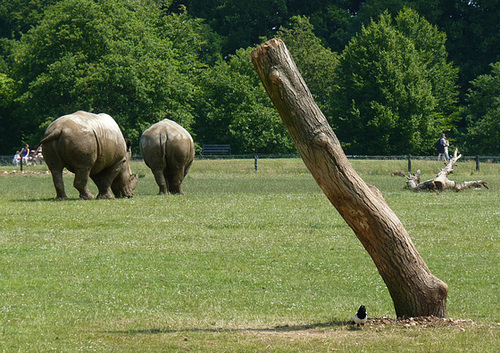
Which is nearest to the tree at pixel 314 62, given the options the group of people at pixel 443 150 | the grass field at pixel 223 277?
the group of people at pixel 443 150

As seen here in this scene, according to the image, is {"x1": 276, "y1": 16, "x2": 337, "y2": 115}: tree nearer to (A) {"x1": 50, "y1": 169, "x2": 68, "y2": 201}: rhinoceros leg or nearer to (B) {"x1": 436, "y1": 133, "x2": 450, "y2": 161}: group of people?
(B) {"x1": 436, "y1": 133, "x2": 450, "y2": 161}: group of people

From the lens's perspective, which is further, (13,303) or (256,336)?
(13,303)

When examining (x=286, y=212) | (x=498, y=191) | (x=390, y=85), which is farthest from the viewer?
(x=390, y=85)

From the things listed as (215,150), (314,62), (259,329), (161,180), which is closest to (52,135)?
(161,180)

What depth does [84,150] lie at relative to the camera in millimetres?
27469

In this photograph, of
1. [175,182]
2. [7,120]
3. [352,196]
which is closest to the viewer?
[352,196]

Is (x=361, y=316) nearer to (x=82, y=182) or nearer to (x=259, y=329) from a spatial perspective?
(x=259, y=329)

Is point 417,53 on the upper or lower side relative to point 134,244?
upper

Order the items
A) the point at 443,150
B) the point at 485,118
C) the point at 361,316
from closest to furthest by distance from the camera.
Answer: the point at 361,316, the point at 443,150, the point at 485,118

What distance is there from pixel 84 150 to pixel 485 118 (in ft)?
171

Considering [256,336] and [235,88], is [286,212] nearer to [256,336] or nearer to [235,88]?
[256,336]

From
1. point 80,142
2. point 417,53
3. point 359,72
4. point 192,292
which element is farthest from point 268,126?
point 192,292

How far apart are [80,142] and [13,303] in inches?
620

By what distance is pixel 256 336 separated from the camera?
9500 mm
